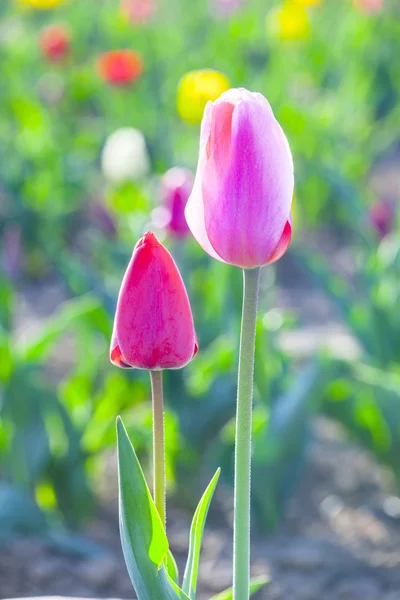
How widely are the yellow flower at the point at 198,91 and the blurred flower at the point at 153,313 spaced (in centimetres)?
191

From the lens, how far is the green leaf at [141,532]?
2.38ft

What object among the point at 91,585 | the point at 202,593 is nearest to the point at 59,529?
the point at 91,585

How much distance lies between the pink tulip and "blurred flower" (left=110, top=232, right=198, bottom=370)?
0.05 m

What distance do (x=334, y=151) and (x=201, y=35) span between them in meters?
2.81

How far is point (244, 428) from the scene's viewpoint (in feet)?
2.32

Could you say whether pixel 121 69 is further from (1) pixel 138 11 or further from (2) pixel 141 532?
(2) pixel 141 532

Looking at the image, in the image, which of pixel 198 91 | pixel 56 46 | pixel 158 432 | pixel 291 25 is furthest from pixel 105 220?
pixel 291 25

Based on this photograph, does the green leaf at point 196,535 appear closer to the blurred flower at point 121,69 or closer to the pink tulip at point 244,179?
the pink tulip at point 244,179

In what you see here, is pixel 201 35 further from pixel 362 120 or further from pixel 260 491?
pixel 260 491

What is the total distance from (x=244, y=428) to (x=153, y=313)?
11 centimetres

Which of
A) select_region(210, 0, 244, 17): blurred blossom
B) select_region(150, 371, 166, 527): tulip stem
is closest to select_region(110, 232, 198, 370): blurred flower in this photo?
select_region(150, 371, 166, 527): tulip stem

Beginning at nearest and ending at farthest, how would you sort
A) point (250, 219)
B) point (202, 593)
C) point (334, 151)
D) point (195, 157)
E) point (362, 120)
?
point (250, 219), point (202, 593), point (195, 157), point (334, 151), point (362, 120)

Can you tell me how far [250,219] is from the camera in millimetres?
667

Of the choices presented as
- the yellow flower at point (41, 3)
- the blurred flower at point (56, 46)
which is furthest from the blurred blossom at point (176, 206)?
the yellow flower at point (41, 3)
